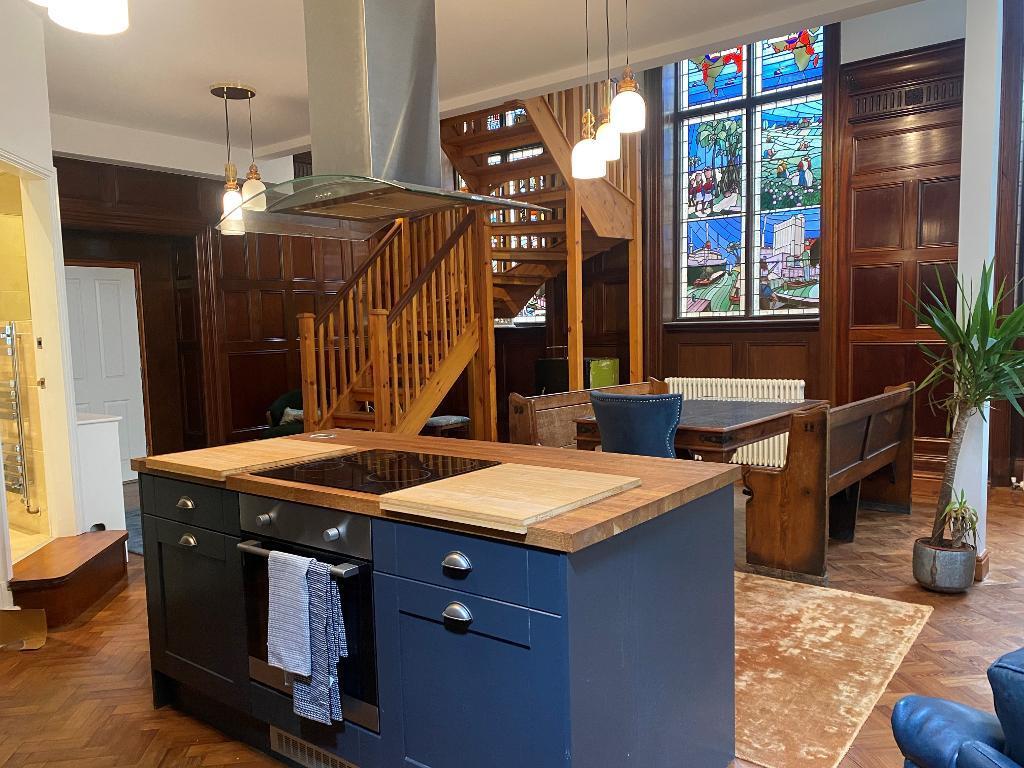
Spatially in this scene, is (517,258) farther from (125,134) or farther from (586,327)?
(125,134)

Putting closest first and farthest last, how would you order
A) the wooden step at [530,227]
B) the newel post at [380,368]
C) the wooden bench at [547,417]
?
the wooden bench at [547,417] < the newel post at [380,368] < the wooden step at [530,227]

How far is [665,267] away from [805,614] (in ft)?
14.0

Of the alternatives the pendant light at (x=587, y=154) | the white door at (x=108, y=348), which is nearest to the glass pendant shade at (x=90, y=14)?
the pendant light at (x=587, y=154)

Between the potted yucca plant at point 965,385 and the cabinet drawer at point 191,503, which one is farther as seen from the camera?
the potted yucca plant at point 965,385

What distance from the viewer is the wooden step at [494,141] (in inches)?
226

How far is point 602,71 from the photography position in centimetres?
475

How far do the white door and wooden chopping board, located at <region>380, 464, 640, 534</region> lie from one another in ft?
18.5

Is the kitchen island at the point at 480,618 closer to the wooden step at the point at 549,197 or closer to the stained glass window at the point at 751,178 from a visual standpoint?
the wooden step at the point at 549,197

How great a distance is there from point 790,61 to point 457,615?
6.19 meters

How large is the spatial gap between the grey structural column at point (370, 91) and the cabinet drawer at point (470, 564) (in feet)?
4.64

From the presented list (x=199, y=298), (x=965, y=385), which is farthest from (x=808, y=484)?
(x=199, y=298)

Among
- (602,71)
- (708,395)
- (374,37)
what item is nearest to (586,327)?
(708,395)

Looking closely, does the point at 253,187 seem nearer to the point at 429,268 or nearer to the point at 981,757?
the point at 429,268

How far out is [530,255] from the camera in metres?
6.65
